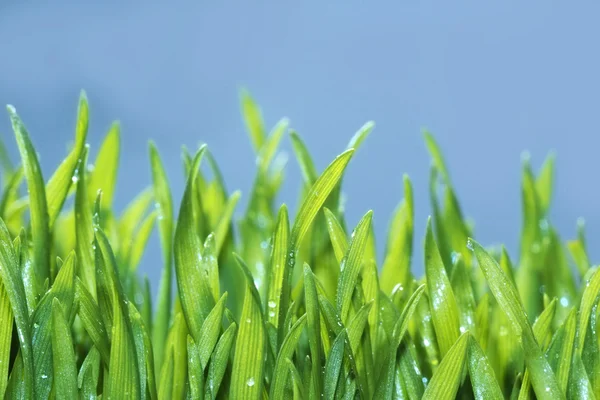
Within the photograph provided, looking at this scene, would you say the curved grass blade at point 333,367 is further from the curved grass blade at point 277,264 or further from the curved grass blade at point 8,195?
the curved grass blade at point 8,195

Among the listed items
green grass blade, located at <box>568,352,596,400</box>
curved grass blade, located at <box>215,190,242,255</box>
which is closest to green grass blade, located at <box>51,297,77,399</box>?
curved grass blade, located at <box>215,190,242,255</box>

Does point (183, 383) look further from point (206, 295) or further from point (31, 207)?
point (31, 207)

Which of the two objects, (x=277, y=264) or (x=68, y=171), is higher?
(x=68, y=171)

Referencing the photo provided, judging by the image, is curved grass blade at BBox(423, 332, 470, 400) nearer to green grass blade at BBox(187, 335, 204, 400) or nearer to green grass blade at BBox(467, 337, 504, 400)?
green grass blade at BBox(467, 337, 504, 400)

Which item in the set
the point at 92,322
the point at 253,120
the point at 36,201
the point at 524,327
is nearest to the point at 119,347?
the point at 92,322

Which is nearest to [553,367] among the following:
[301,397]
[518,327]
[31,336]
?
[518,327]

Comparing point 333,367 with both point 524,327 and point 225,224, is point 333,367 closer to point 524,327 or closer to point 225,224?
point 524,327
